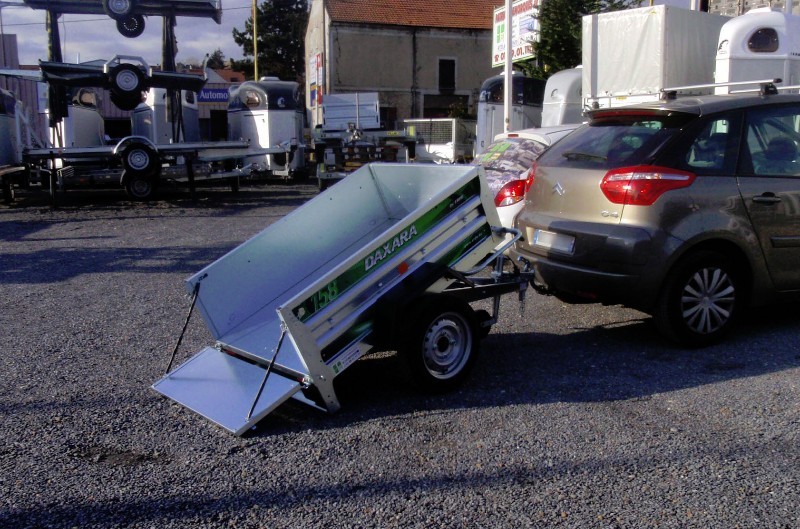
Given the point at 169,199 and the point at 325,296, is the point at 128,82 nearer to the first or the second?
the point at 169,199

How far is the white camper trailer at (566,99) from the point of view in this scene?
1767 centimetres

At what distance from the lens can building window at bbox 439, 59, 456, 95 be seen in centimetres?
4384

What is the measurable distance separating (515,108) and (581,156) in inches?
652

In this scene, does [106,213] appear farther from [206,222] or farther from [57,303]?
[57,303]

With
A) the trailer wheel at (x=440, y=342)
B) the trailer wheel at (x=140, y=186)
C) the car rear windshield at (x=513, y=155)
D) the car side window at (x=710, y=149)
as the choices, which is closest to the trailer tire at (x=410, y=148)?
the trailer wheel at (x=140, y=186)

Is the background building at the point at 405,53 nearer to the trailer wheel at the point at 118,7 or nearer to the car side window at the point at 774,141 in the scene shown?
the trailer wheel at the point at 118,7

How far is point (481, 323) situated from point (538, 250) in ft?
4.01

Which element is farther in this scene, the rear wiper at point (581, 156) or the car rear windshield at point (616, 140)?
the rear wiper at point (581, 156)

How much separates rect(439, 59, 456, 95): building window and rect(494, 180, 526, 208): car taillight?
36.6 m

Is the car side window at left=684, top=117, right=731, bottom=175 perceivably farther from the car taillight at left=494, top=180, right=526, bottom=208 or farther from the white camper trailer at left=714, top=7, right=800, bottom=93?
the white camper trailer at left=714, top=7, right=800, bottom=93

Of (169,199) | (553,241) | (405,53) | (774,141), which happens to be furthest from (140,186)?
(405,53)

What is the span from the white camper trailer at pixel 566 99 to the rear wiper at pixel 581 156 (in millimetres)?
11609

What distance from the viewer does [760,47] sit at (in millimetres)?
11086

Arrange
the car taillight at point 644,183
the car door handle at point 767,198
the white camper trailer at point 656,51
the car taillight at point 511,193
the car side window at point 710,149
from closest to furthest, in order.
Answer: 1. the car taillight at point 644,183
2. the car side window at point 710,149
3. the car door handle at point 767,198
4. the car taillight at point 511,193
5. the white camper trailer at point 656,51
